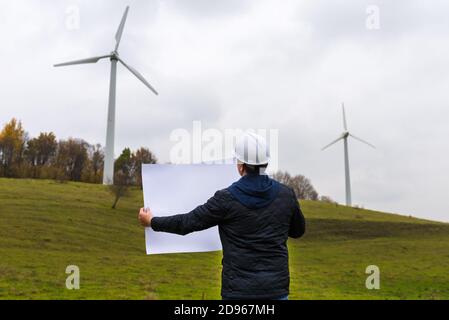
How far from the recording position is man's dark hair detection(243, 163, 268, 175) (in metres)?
3.56

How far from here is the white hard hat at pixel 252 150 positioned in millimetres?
3543

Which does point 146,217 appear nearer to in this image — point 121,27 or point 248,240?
point 248,240

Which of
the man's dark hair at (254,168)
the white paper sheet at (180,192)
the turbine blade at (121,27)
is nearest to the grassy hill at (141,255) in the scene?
the white paper sheet at (180,192)

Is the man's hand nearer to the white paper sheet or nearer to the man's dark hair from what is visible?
the white paper sheet

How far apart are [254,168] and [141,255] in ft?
107

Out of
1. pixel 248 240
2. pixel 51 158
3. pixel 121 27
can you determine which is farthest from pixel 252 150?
pixel 51 158

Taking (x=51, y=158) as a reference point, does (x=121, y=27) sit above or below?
above

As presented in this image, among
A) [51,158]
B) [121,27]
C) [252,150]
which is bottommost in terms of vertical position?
[252,150]

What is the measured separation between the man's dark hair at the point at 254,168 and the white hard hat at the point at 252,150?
0.09ft

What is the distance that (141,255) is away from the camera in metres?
35.1

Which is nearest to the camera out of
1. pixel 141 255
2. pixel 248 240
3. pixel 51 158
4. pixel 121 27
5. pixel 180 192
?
pixel 248 240
